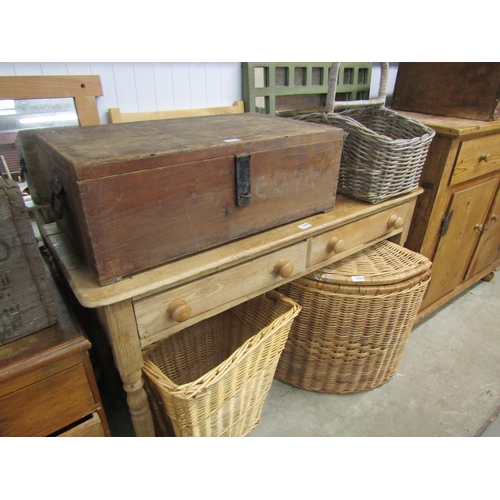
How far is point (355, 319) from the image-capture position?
1264 mm

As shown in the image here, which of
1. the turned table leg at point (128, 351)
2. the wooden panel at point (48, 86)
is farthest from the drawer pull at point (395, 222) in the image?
the wooden panel at point (48, 86)

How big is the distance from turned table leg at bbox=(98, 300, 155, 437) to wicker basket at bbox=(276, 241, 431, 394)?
0.62m

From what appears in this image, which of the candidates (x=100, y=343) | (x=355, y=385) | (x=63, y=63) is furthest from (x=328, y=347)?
(x=63, y=63)

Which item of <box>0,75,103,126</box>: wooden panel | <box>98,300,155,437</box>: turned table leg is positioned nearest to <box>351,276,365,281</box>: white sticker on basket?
<box>98,300,155,437</box>: turned table leg

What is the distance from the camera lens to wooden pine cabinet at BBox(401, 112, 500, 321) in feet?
4.56

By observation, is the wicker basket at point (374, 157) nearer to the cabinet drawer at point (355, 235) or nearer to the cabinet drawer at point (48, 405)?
the cabinet drawer at point (355, 235)

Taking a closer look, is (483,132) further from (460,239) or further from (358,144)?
(358,144)

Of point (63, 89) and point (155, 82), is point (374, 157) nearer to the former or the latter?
point (155, 82)

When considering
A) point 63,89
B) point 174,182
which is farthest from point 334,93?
point 63,89

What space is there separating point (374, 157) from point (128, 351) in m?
0.91

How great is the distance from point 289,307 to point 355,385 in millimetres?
559

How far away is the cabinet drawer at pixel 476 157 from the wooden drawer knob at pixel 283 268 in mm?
897

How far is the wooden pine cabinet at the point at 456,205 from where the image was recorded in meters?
1.39

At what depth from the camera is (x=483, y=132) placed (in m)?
1.42
